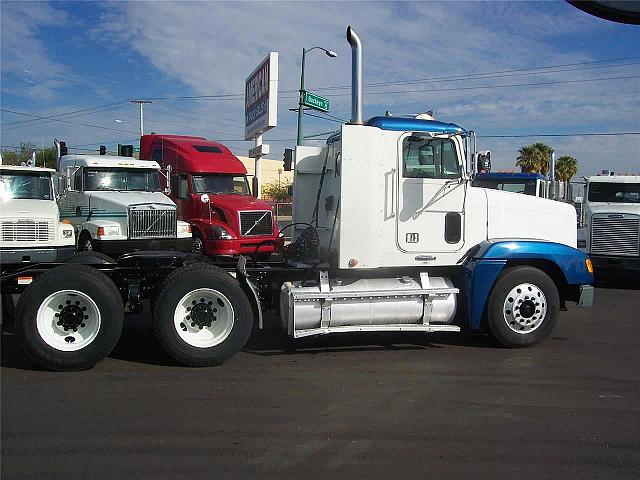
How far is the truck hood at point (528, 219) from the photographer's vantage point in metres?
7.91

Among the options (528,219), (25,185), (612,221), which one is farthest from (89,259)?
(612,221)

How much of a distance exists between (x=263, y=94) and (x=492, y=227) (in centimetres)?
1753

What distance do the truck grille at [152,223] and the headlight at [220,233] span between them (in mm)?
1270

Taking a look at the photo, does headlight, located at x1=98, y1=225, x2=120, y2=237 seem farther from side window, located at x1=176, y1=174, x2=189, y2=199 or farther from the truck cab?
side window, located at x1=176, y1=174, x2=189, y2=199

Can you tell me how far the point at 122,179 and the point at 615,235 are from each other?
11663 millimetres

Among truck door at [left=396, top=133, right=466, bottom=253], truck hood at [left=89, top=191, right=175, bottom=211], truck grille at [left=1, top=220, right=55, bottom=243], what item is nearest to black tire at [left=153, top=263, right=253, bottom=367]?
truck door at [left=396, top=133, right=466, bottom=253]

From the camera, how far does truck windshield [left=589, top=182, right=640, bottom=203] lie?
14734mm

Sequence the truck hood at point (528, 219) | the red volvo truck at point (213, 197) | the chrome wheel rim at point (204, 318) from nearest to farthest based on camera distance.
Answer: the chrome wheel rim at point (204, 318)
the truck hood at point (528, 219)
the red volvo truck at point (213, 197)

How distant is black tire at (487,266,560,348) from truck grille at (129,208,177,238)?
7881 mm

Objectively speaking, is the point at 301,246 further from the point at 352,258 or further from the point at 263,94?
the point at 263,94

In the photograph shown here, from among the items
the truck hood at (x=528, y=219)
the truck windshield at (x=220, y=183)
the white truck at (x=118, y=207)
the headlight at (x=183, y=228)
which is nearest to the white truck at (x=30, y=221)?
the white truck at (x=118, y=207)

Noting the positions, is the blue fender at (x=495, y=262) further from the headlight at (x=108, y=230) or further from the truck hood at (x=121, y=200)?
the truck hood at (x=121, y=200)

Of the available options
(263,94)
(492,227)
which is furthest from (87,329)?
(263,94)

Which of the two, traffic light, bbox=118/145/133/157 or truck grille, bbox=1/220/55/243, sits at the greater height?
traffic light, bbox=118/145/133/157
